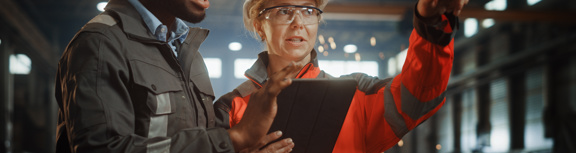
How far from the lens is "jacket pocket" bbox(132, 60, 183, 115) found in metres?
1.18

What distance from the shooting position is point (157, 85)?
3.95 feet

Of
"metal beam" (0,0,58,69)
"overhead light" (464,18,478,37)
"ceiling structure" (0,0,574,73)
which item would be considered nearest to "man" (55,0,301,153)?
"ceiling structure" (0,0,574,73)

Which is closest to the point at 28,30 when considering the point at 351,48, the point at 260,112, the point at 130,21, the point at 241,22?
the point at 351,48

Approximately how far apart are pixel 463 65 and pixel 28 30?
10.8 meters

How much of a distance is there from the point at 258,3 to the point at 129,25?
50cm

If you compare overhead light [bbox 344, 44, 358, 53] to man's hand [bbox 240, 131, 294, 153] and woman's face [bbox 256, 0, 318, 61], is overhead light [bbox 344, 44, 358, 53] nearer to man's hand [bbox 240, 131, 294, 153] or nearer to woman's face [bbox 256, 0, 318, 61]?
woman's face [bbox 256, 0, 318, 61]

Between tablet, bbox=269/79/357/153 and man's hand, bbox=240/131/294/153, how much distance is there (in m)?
0.08

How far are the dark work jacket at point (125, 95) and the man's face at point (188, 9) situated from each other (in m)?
0.09

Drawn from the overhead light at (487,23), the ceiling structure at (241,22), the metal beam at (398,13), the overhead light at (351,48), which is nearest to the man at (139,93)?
the ceiling structure at (241,22)

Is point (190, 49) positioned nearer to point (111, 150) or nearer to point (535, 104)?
point (111, 150)

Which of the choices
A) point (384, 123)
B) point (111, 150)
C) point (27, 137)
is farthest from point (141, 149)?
point (27, 137)

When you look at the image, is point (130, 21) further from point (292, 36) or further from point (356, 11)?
point (356, 11)

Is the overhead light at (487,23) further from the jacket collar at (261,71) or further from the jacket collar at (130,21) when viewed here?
the jacket collar at (130,21)

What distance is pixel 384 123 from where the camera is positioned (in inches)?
60.3
